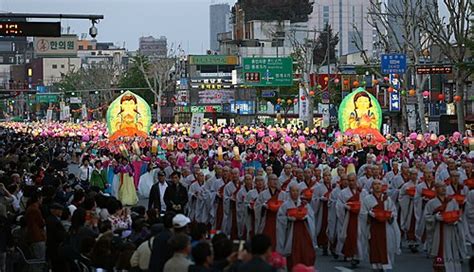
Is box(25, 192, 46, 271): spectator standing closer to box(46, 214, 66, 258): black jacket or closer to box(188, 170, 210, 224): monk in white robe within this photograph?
box(46, 214, 66, 258): black jacket

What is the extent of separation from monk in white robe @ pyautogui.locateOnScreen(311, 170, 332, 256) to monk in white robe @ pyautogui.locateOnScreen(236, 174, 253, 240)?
1214 millimetres

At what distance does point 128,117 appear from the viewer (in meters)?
45.9

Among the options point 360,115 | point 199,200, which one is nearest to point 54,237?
point 199,200

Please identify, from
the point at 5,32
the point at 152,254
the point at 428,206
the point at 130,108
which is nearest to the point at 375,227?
the point at 428,206

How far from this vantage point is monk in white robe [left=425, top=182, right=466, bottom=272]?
667 inches

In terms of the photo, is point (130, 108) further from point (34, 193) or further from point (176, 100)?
point (176, 100)

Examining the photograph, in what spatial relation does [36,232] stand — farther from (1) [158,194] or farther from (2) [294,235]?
(1) [158,194]

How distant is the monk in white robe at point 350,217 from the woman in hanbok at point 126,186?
11663 mm

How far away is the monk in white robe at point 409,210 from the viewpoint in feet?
67.2

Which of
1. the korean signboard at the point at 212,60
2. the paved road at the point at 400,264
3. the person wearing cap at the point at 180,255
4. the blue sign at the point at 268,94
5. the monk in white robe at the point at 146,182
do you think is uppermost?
the korean signboard at the point at 212,60

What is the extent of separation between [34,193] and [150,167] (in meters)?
16.2

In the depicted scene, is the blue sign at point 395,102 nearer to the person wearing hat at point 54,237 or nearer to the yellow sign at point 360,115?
the yellow sign at point 360,115

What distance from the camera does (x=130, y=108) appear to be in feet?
150

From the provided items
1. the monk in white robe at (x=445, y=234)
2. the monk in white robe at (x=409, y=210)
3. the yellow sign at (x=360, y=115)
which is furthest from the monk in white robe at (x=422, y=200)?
the yellow sign at (x=360, y=115)
